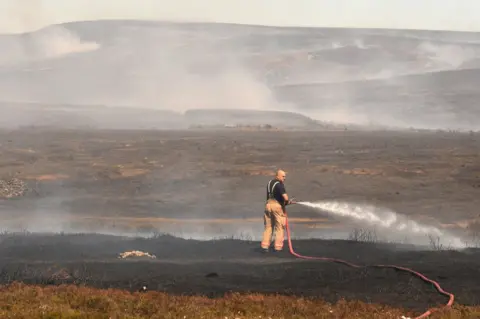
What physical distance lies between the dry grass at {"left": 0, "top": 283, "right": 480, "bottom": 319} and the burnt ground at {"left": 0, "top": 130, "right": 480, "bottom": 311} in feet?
3.47

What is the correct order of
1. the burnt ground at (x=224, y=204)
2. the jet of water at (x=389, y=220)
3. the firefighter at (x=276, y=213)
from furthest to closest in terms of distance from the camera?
the jet of water at (x=389, y=220) → the firefighter at (x=276, y=213) → the burnt ground at (x=224, y=204)

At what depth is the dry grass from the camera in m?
11.4

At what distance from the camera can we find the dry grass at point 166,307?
11.4 m

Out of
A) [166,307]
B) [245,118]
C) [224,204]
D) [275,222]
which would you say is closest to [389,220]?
[224,204]

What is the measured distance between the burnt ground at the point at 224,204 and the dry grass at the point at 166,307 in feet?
3.47

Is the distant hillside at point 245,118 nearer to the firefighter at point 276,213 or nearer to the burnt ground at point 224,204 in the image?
the burnt ground at point 224,204

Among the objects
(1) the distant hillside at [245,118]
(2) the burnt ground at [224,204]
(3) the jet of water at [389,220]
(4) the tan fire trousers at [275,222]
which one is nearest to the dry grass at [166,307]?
(2) the burnt ground at [224,204]

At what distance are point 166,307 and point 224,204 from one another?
51.1 ft

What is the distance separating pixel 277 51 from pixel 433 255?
128 feet

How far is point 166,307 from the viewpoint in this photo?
12.0 m

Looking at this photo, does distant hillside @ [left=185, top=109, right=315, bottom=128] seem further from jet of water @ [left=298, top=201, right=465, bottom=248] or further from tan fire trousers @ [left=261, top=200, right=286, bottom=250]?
tan fire trousers @ [left=261, top=200, right=286, bottom=250]

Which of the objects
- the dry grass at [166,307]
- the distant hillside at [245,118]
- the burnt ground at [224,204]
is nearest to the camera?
the dry grass at [166,307]

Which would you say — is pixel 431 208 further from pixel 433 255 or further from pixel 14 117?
pixel 14 117

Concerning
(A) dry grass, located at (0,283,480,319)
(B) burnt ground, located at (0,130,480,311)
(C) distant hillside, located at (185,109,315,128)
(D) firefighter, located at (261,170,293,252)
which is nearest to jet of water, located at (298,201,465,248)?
(B) burnt ground, located at (0,130,480,311)
